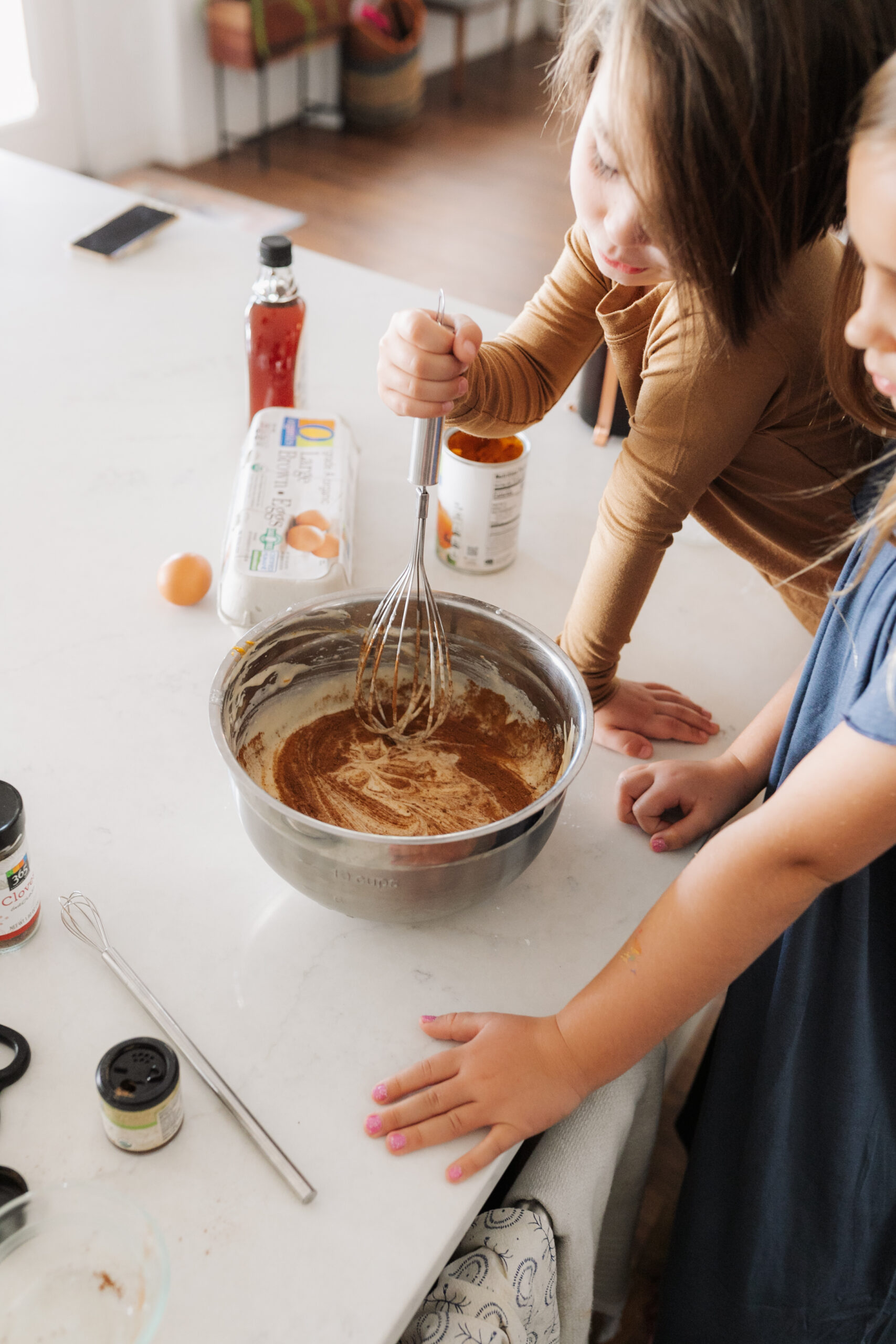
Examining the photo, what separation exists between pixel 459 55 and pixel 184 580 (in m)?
4.41

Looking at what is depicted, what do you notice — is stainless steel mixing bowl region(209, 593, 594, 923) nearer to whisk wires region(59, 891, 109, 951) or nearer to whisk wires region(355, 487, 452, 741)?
whisk wires region(355, 487, 452, 741)

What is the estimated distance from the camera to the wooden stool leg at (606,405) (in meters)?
1.20

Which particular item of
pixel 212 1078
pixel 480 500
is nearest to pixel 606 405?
pixel 480 500

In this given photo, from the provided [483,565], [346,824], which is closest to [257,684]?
[346,824]

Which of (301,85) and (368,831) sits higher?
(368,831)

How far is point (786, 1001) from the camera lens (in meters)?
0.80

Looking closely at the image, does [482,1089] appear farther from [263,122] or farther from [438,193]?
[263,122]

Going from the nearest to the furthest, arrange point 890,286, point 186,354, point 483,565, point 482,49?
point 890,286, point 483,565, point 186,354, point 482,49

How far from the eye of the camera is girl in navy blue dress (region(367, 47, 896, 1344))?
0.59m

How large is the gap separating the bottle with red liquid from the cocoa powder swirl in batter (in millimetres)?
424

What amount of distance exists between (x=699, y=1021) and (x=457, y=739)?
69 centimetres

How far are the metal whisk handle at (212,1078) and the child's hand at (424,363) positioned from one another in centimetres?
42

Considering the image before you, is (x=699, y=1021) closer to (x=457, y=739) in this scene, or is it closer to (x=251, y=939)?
(x=457, y=739)

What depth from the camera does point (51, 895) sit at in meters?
0.73
